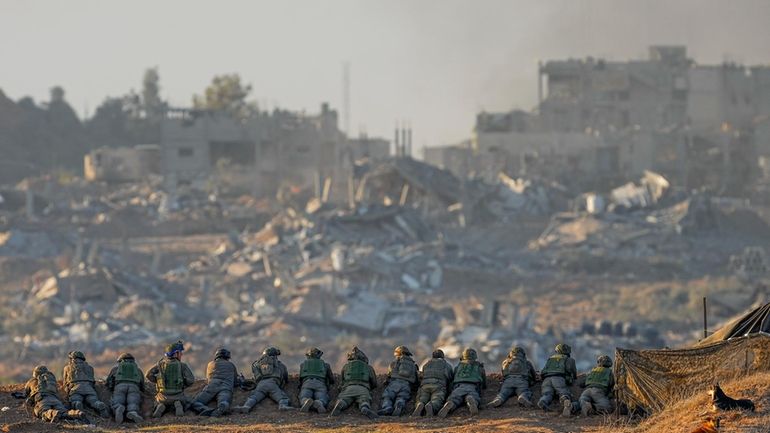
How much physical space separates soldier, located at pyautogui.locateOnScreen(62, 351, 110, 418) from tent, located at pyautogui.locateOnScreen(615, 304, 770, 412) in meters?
6.37

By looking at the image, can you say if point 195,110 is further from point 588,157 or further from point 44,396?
point 44,396

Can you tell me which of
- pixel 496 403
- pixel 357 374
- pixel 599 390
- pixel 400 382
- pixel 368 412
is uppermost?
pixel 357 374

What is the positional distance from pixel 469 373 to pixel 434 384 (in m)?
0.49

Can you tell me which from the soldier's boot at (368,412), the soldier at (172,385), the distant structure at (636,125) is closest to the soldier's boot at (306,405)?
the soldier's boot at (368,412)

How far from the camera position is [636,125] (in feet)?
302

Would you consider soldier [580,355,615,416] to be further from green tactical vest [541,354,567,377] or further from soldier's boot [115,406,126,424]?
soldier's boot [115,406,126,424]

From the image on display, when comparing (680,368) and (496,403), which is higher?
(680,368)

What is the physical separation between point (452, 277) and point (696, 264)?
9.43 meters

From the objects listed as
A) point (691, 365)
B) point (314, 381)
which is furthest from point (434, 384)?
point (691, 365)

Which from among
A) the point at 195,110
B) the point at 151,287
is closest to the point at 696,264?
the point at 151,287

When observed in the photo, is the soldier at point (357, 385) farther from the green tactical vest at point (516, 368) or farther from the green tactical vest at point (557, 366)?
the green tactical vest at point (557, 366)

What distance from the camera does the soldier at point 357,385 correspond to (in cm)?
2491

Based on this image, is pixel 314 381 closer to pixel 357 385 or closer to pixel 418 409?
pixel 357 385

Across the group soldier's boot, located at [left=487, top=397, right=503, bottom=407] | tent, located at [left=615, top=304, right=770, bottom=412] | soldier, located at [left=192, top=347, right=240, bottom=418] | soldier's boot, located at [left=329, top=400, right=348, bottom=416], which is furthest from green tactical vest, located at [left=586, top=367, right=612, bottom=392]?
soldier, located at [left=192, top=347, right=240, bottom=418]
